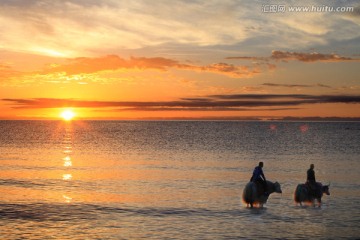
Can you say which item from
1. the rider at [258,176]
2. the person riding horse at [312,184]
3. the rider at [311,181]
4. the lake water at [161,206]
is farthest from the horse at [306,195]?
the rider at [258,176]

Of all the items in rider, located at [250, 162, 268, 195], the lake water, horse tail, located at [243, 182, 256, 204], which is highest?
rider, located at [250, 162, 268, 195]

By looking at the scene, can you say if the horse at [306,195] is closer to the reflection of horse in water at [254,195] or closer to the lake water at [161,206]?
the lake water at [161,206]

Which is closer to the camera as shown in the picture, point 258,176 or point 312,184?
point 258,176

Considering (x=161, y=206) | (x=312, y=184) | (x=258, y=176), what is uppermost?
(x=258, y=176)

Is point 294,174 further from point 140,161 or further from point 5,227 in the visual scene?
point 5,227

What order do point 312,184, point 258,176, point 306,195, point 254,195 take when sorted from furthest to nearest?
point 312,184 < point 306,195 < point 258,176 < point 254,195

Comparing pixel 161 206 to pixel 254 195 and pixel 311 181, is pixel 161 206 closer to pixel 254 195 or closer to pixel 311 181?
pixel 254 195

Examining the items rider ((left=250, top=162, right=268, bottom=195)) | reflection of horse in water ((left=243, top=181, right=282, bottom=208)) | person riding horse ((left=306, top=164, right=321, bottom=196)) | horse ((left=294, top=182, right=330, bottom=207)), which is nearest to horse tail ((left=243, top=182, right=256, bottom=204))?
reflection of horse in water ((left=243, top=181, right=282, bottom=208))

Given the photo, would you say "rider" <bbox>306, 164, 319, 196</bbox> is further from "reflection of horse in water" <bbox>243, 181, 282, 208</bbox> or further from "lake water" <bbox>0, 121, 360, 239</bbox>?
"reflection of horse in water" <bbox>243, 181, 282, 208</bbox>

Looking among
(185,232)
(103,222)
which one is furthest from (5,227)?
(185,232)

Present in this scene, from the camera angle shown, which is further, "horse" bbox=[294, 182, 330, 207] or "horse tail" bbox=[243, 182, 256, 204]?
"horse" bbox=[294, 182, 330, 207]

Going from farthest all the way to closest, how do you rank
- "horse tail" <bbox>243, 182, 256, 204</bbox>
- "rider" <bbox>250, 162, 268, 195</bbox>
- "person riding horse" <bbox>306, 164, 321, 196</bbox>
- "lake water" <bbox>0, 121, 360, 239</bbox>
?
"person riding horse" <bbox>306, 164, 321, 196</bbox> → "rider" <bbox>250, 162, 268, 195</bbox> → "horse tail" <bbox>243, 182, 256, 204</bbox> → "lake water" <bbox>0, 121, 360, 239</bbox>

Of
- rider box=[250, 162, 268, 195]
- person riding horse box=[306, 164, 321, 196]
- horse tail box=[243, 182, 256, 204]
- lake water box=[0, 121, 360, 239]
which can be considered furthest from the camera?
person riding horse box=[306, 164, 321, 196]

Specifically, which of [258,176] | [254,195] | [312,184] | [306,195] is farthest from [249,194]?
[312,184]
